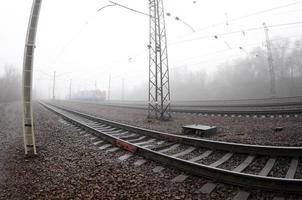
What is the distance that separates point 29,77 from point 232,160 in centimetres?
644

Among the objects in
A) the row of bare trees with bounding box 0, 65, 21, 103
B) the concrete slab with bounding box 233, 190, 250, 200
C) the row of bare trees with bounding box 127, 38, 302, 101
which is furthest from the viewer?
the row of bare trees with bounding box 0, 65, 21, 103

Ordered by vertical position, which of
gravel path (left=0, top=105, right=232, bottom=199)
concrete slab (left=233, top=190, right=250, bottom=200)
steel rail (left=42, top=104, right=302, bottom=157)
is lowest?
gravel path (left=0, top=105, right=232, bottom=199)

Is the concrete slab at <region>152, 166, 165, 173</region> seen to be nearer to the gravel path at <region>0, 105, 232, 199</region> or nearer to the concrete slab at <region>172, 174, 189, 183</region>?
the gravel path at <region>0, 105, 232, 199</region>

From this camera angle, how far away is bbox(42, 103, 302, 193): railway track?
4.21 m

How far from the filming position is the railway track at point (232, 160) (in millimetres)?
4207

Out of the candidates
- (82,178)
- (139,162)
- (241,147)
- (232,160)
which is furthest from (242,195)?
(82,178)

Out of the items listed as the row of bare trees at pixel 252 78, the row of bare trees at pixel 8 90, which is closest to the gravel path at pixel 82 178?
the row of bare trees at pixel 252 78

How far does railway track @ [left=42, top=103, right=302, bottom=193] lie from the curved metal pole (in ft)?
7.80

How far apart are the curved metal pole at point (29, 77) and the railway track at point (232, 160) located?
2.38 metres

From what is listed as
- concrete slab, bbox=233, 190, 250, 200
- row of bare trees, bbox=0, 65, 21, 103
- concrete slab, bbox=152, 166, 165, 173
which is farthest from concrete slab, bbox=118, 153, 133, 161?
row of bare trees, bbox=0, 65, 21, 103

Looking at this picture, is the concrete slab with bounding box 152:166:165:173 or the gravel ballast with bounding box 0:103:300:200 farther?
the concrete slab with bounding box 152:166:165:173

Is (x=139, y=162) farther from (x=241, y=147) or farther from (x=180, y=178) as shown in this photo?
(x=241, y=147)

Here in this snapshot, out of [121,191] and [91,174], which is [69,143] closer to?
[91,174]

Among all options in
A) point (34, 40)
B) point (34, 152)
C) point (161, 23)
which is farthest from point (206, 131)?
point (161, 23)
